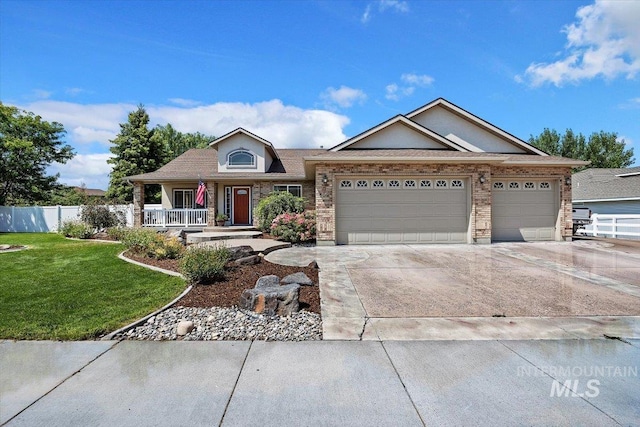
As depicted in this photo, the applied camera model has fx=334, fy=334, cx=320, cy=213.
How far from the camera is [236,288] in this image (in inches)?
244

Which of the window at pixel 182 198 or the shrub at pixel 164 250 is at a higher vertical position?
the window at pixel 182 198

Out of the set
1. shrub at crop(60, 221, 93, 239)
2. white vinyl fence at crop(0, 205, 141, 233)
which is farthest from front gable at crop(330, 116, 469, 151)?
white vinyl fence at crop(0, 205, 141, 233)

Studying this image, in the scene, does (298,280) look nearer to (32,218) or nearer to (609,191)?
(32,218)

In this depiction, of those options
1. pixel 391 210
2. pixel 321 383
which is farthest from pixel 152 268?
pixel 391 210

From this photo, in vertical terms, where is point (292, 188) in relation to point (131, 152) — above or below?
below

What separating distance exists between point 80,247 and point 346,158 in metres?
9.80

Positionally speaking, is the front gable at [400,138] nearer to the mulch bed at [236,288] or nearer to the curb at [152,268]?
the mulch bed at [236,288]

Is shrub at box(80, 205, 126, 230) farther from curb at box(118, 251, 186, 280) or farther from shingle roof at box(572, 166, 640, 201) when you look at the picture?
shingle roof at box(572, 166, 640, 201)

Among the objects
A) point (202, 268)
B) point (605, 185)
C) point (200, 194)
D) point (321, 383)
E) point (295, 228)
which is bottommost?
point (321, 383)

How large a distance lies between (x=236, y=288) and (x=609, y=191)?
2523 cm

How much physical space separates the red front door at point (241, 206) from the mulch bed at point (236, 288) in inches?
403

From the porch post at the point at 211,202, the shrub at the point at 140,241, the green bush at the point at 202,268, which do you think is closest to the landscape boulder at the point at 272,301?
the green bush at the point at 202,268

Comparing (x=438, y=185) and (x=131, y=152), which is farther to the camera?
(x=131, y=152)

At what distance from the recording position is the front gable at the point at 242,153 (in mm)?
18266
